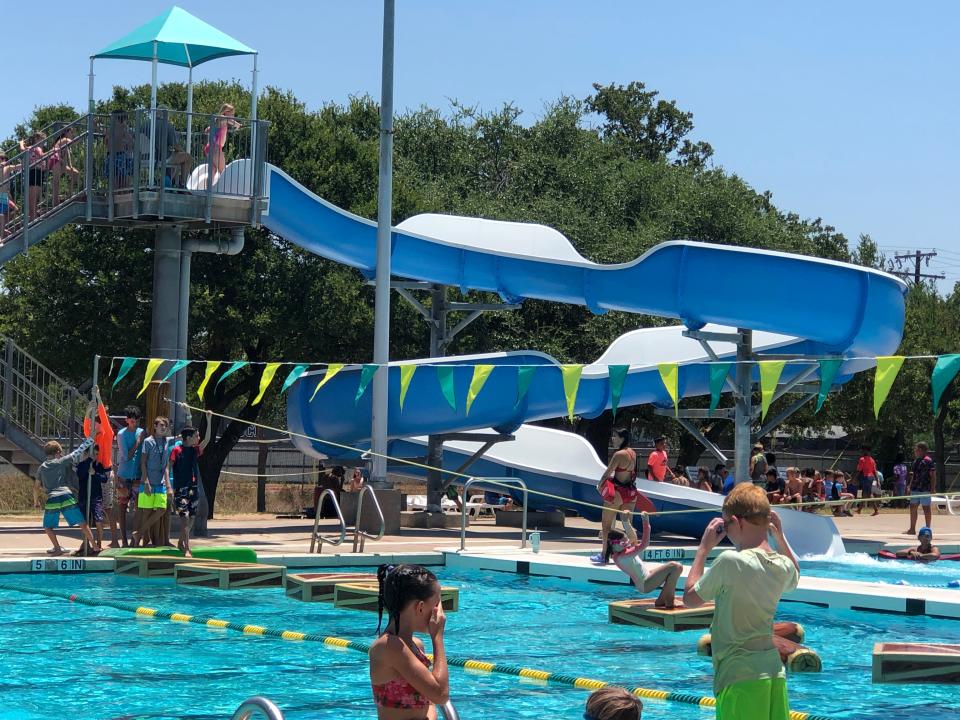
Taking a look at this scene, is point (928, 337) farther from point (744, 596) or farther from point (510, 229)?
point (744, 596)

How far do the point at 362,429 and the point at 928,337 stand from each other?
2908 cm

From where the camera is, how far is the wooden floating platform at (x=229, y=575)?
14.9 meters

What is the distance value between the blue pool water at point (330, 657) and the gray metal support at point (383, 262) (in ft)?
19.1

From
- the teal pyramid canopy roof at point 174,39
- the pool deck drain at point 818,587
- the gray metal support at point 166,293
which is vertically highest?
the teal pyramid canopy roof at point 174,39

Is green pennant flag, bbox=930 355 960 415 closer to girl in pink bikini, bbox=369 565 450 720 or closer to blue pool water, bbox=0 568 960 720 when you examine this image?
blue pool water, bbox=0 568 960 720

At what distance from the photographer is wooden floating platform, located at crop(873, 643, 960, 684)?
9.85 meters

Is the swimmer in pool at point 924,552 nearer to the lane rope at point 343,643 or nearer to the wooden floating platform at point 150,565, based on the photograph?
the wooden floating platform at point 150,565

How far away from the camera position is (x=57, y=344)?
30297 millimetres

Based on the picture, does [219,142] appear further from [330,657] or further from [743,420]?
[330,657]

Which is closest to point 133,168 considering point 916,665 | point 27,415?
point 27,415

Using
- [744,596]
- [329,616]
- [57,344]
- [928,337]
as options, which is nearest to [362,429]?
[329,616]

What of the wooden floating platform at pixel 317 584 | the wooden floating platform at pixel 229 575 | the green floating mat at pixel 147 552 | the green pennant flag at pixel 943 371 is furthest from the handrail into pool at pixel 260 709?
the green floating mat at pixel 147 552

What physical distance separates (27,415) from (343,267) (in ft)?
37.4

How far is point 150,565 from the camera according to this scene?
15406 mm
